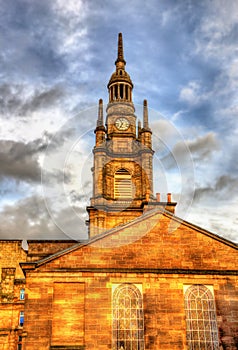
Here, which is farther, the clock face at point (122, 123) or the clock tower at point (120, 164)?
the clock face at point (122, 123)

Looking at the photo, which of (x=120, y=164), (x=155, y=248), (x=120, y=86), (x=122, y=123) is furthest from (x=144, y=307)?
(x=120, y=86)

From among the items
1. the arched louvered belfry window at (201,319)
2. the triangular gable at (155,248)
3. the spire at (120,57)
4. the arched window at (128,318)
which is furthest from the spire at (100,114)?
the arched louvered belfry window at (201,319)

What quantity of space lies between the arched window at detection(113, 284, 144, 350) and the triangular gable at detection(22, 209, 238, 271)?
140cm

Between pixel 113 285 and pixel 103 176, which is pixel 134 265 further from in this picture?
pixel 103 176

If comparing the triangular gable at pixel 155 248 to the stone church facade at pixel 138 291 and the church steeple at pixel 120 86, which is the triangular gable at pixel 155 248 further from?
the church steeple at pixel 120 86

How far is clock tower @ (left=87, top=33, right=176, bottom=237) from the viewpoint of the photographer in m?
37.9

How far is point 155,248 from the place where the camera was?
23.0 m

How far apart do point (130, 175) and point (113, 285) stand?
20011 mm

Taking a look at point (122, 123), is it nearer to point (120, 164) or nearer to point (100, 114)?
point (100, 114)

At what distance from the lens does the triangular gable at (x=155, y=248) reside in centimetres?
2220

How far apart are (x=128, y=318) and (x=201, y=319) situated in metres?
3.87

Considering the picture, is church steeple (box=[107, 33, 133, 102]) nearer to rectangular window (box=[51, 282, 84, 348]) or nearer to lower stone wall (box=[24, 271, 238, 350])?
lower stone wall (box=[24, 271, 238, 350])

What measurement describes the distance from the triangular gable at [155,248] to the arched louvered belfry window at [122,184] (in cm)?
1610

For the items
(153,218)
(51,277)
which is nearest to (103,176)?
(153,218)
